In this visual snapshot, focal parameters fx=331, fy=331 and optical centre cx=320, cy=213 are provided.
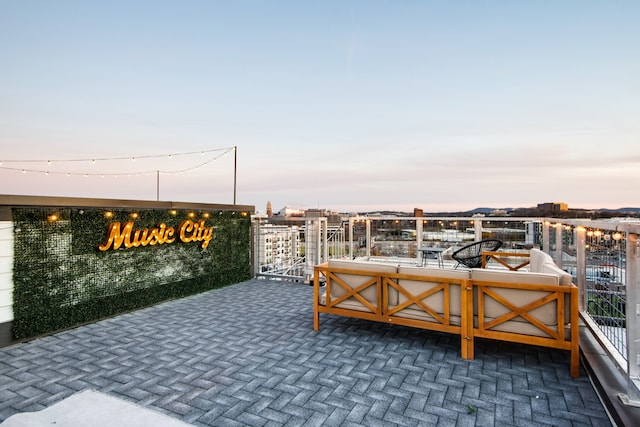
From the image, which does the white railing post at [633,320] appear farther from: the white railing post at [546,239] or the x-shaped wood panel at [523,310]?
the white railing post at [546,239]

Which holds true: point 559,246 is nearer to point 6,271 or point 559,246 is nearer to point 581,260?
point 581,260

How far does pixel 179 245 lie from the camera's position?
602 cm

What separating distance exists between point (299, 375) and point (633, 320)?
8.45ft

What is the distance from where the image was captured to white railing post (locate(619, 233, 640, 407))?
2.30m

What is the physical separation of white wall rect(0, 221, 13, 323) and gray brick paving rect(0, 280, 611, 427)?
0.42 meters

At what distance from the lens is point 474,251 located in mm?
6176

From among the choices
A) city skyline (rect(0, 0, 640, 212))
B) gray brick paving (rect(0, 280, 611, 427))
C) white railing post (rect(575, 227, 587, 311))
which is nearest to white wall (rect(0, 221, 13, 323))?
gray brick paving (rect(0, 280, 611, 427))

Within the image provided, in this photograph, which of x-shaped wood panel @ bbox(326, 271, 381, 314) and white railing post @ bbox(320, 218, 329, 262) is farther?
white railing post @ bbox(320, 218, 329, 262)

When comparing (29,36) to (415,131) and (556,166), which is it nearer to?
(415,131)

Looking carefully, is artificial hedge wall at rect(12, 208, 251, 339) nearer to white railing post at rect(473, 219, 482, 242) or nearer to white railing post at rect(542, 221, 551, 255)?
white railing post at rect(473, 219, 482, 242)

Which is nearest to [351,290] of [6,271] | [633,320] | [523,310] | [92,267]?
[523,310]

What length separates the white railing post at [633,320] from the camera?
230 centimetres

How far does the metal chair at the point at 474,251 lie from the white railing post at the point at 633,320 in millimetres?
3599

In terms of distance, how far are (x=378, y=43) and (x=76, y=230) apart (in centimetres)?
714
